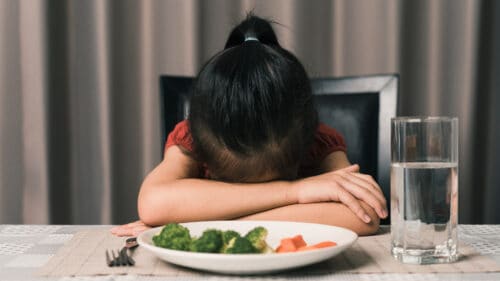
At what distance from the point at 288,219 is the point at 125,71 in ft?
3.77

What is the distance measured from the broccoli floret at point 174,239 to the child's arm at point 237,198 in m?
0.23

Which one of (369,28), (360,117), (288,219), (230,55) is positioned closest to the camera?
(288,219)

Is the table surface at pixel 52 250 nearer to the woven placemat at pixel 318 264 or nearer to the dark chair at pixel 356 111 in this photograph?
the woven placemat at pixel 318 264

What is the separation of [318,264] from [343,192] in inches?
9.8

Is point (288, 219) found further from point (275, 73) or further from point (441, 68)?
point (441, 68)

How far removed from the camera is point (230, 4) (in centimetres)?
188

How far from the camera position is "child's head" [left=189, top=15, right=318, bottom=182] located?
2.97ft

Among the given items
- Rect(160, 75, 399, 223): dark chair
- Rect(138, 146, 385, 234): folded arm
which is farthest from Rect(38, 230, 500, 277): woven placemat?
Rect(160, 75, 399, 223): dark chair

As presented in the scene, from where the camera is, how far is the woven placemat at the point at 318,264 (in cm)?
67

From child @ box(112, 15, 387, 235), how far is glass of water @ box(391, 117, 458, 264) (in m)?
0.19

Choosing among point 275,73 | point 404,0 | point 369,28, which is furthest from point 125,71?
point 275,73

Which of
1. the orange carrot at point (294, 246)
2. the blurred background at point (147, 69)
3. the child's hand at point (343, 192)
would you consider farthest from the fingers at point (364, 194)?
the blurred background at point (147, 69)

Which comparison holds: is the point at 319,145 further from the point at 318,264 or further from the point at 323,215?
the point at 318,264

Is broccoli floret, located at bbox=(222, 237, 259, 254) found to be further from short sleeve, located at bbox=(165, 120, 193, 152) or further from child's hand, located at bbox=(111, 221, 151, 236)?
short sleeve, located at bbox=(165, 120, 193, 152)
